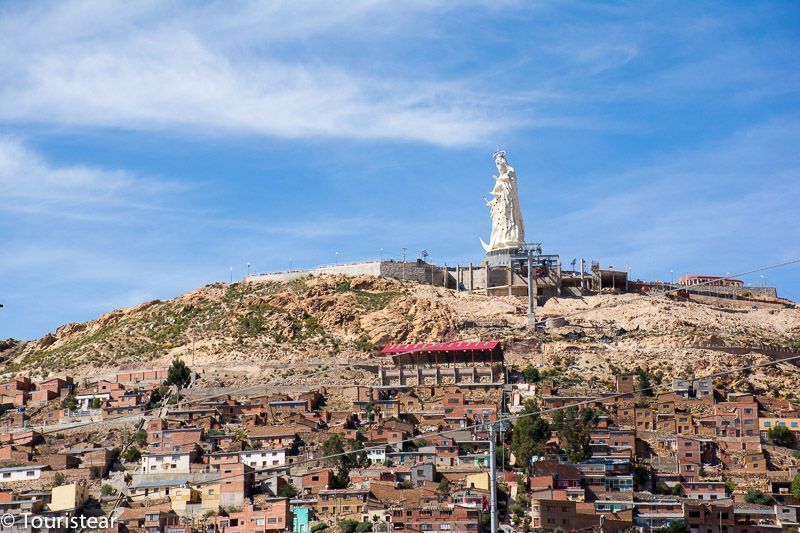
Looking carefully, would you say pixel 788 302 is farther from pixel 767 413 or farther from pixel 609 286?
pixel 767 413

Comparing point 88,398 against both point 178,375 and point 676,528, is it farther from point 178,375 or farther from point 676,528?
point 676,528

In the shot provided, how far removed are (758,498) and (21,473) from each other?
3056 centimetres

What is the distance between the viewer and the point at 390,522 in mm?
59312

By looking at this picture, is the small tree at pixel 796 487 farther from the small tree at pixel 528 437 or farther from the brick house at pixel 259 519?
the brick house at pixel 259 519

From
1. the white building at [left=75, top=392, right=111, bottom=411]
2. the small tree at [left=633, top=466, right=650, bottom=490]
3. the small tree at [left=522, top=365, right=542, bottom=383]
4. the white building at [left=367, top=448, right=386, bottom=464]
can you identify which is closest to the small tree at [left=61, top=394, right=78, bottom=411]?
the white building at [left=75, top=392, right=111, bottom=411]

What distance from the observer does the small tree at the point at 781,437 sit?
6719 centimetres

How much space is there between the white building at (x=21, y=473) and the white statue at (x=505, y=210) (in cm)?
3588

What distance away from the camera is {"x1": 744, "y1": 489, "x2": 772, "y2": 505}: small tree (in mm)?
61094

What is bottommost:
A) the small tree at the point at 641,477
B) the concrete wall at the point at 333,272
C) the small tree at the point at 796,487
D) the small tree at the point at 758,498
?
the small tree at the point at 758,498

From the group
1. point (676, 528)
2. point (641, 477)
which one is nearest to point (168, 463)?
point (641, 477)

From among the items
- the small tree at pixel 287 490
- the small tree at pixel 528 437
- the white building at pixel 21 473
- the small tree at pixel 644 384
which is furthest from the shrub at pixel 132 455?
the small tree at pixel 644 384

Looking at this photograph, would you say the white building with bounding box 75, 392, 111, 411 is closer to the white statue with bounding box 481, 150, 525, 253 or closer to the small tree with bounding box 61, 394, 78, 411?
the small tree with bounding box 61, 394, 78, 411

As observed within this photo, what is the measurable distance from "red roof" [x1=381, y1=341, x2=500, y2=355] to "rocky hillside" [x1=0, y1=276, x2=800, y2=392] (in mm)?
2415

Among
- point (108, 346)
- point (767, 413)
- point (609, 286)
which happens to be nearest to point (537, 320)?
point (609, 286)
